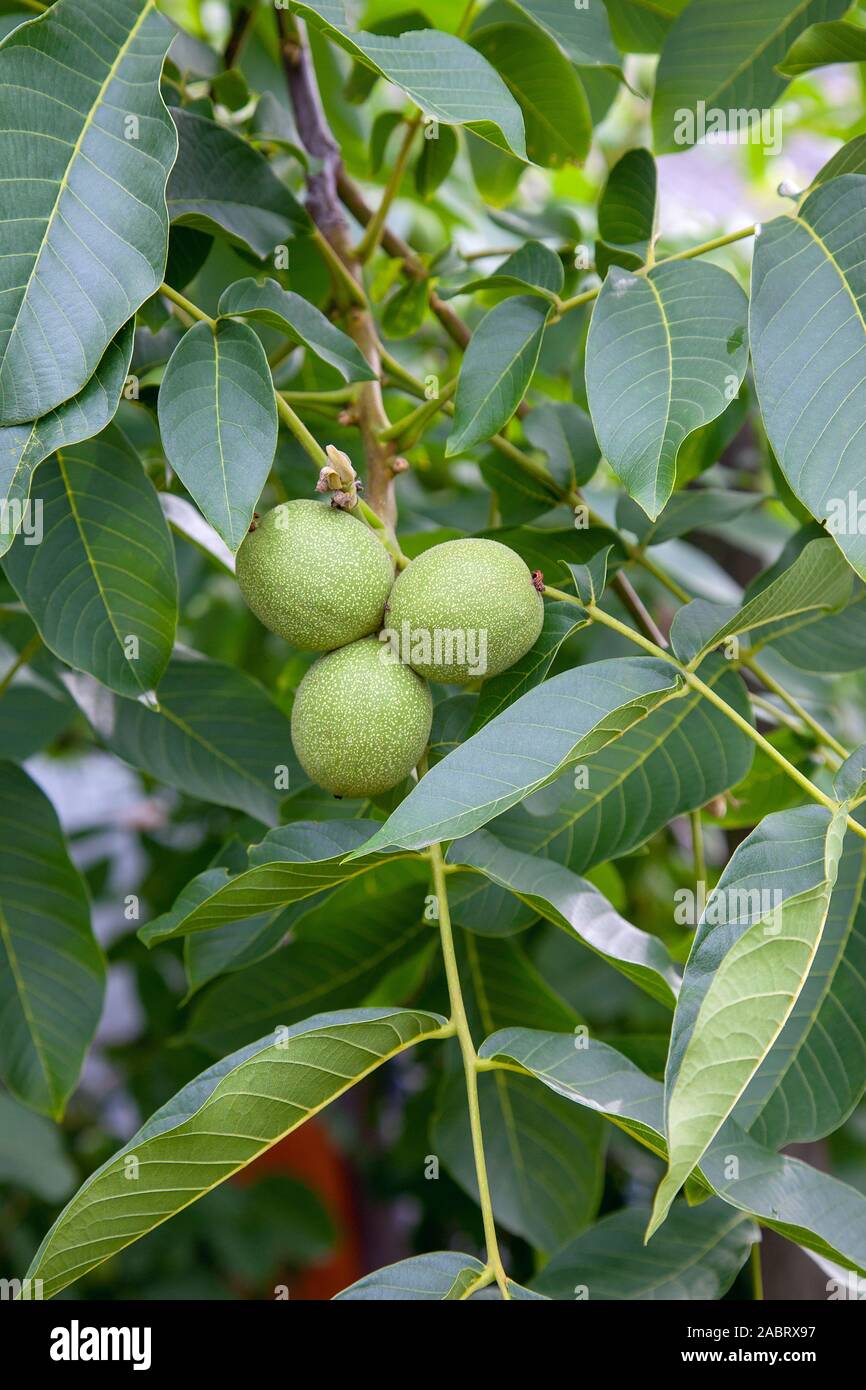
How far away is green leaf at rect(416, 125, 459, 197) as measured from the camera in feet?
3.69

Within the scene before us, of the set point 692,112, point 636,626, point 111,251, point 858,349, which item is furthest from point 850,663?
point 111,251

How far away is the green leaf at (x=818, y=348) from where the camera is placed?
0.65 metres

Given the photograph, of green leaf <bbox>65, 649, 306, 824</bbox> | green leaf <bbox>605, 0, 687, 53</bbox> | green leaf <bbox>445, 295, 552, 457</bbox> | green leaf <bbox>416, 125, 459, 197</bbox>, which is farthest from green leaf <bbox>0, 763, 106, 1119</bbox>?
green leaf <bbox>605, 0, 687, 53</bbox>

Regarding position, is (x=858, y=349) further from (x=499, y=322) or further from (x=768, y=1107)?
(x=768, y=1107)

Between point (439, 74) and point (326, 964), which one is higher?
point (439, 74)

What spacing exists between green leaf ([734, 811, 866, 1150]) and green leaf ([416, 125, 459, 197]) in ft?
2.41

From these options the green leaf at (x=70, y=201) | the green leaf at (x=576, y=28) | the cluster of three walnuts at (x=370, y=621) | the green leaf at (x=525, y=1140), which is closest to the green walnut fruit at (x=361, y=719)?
the cluster of three walnuts at (x=370, y=621)

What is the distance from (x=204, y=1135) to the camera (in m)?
0.61

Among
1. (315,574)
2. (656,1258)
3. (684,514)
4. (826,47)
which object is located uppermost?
(826,47)

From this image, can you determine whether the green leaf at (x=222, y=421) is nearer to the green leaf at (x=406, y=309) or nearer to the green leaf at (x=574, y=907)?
the green leaf at (x=574, y=907)

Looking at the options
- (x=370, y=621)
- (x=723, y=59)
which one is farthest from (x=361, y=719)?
(x=723, y=59)

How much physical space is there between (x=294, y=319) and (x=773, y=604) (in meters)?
0.36

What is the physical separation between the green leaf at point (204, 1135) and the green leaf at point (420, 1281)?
9cm

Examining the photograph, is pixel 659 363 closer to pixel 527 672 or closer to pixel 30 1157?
pixel 527 672
